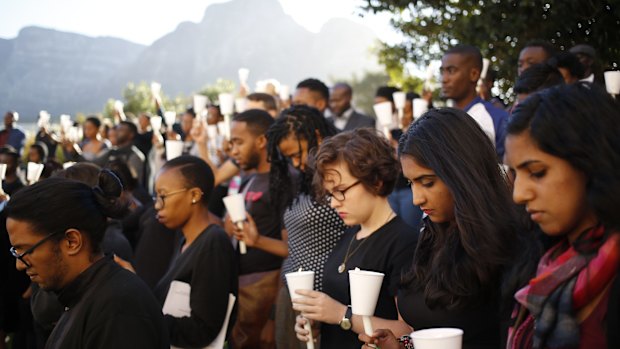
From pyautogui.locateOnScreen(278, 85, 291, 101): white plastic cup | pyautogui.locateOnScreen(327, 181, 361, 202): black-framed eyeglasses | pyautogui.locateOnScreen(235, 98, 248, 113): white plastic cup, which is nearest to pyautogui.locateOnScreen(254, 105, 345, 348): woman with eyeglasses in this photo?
pyautogui.locateOnScreen(327, 181, 361, 202): black-framed eyeglasses

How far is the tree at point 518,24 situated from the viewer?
837 centimetres

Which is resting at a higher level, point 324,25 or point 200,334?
point 324,25

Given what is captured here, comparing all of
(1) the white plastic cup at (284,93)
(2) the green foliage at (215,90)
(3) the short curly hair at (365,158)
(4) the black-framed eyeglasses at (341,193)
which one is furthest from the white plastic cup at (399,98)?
(2) the green foliage at (215,90)

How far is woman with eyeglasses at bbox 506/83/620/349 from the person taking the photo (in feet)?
7.21

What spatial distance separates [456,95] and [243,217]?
2228mm

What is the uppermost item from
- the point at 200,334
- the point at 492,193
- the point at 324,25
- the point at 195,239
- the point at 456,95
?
the point at 324,25

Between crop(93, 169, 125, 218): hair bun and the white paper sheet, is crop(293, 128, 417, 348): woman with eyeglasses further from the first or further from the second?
crop(93, 169, 125, 218): hair bun

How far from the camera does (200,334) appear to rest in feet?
14.2

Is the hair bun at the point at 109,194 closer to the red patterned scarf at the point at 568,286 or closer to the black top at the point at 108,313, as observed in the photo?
the black top at the point at 108,313

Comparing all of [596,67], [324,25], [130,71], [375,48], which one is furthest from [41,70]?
[596,67]

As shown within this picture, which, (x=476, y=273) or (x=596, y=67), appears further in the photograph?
(x=596, y=67)

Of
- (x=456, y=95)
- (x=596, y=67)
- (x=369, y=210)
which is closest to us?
(x=369, y=210)

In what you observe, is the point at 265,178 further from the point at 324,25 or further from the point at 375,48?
the point at 324,25

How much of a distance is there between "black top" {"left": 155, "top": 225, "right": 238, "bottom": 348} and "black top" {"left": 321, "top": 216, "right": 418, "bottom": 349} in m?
0.63
